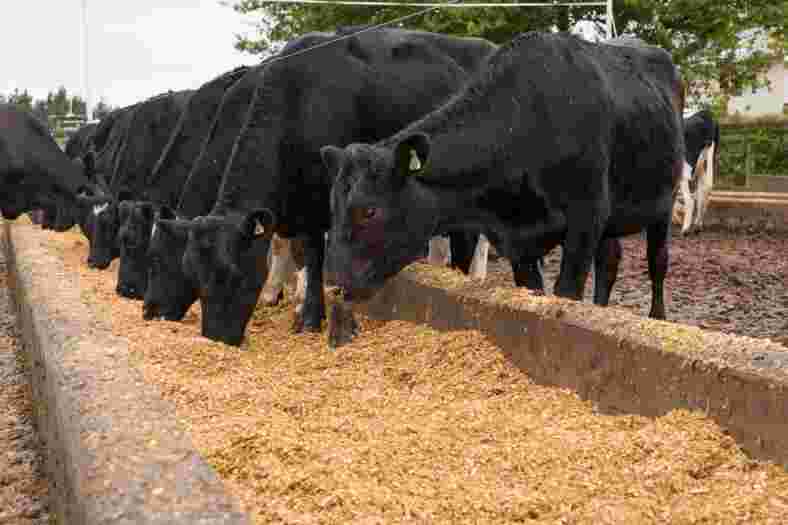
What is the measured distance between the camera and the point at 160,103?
37.6 feet

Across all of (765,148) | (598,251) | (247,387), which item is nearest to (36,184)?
(598,251)

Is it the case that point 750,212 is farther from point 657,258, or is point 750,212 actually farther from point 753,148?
point 657,258

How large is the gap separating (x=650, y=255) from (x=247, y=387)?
190 inches

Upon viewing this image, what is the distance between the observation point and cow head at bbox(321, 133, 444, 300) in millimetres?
5062

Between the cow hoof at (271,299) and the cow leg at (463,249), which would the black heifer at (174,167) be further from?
the cow leg at (463,249)

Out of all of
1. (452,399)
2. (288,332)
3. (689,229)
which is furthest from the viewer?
(689,229)

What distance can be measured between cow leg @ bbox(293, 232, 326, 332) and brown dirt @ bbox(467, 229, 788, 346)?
1223mm

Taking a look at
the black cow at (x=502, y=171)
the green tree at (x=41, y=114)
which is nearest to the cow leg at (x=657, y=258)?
the black cow at (x=502, y=171)

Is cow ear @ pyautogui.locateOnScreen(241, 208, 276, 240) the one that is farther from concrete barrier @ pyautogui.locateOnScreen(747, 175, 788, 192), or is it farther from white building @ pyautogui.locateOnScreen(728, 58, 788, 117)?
white building @ pyautogui.locateOnScreen(728, 58, 788, 117)

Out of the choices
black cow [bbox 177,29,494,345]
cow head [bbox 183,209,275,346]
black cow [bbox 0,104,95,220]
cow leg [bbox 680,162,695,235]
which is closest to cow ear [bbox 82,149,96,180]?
black cow [bbox 0,104,95,220]

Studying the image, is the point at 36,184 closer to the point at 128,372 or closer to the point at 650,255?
the point at 650,255

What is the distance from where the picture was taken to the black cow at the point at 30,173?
40.0 ft

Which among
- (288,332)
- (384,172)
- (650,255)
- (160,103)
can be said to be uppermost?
(160,103)

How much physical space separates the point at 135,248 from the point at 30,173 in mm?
5137
